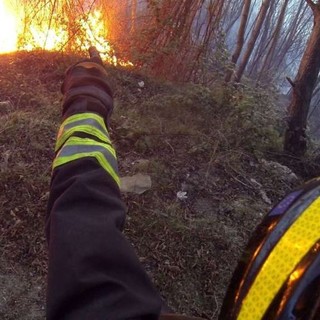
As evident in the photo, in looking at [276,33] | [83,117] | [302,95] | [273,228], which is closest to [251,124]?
[302,95]

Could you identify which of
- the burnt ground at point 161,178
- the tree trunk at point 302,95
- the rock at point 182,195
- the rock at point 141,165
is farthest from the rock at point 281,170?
the rock at point 141,165

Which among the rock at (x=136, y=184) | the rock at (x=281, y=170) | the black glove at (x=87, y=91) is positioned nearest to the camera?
the black glove at (x=87, y=91)

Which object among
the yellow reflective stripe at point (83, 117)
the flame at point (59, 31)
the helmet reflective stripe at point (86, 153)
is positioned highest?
the flame at point (59, 31)

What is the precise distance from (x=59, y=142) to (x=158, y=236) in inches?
70.2

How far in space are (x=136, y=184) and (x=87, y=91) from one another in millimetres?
1918

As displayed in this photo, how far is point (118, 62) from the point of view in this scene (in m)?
5.57

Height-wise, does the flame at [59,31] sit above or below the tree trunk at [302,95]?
above

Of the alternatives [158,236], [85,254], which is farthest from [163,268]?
[85,254]

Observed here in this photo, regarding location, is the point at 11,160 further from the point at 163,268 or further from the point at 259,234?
the point at 259,234

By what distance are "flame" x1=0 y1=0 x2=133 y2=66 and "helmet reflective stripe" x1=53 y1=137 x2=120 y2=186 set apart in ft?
13.3

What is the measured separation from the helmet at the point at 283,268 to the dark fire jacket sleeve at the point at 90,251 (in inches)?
A: 9.5

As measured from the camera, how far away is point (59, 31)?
542 cm

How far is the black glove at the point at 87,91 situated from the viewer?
5.40ft

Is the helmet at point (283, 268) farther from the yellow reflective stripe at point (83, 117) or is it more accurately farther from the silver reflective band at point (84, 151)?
the yellow reflective stripe at point (83, 117)
